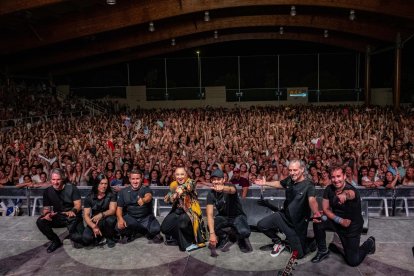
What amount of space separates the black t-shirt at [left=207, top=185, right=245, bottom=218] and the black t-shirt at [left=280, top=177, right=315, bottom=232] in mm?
866

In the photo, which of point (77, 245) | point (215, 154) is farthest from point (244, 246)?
point (215, 154)

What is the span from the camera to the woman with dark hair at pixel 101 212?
5957 millimetres

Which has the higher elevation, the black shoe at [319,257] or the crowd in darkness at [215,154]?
the crowd in darkness at [215,154]

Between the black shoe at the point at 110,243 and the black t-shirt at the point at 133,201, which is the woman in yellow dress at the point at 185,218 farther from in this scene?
the black shoe at the point at 110,243

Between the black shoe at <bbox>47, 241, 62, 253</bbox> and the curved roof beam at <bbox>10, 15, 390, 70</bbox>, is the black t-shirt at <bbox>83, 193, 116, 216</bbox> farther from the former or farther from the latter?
the curved roof beam at <bbox>10, 15, 390, 70</bbox>

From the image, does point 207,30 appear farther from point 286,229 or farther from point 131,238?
point 286,229

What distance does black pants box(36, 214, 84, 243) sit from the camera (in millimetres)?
5879

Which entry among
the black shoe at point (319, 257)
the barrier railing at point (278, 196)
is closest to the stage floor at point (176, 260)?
the black shoe at point (319, 257)

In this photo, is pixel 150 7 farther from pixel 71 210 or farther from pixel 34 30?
pixel 71 210

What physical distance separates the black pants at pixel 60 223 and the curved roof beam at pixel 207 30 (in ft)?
69.2

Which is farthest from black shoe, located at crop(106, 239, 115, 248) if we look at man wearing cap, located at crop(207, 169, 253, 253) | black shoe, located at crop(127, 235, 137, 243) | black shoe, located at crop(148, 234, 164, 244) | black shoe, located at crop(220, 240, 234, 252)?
black shoe, located at crop(220, 240, 234, 252)

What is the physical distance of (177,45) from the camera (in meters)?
30.4

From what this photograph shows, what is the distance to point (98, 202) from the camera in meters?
6.05

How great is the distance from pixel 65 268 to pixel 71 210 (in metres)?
1.02
